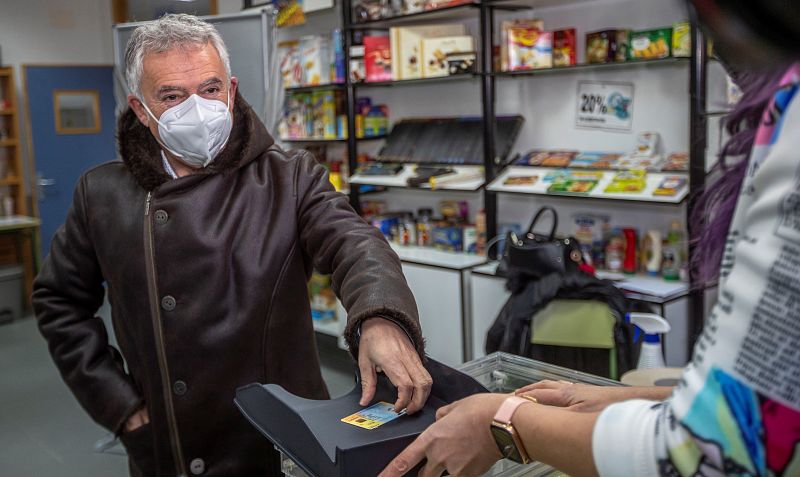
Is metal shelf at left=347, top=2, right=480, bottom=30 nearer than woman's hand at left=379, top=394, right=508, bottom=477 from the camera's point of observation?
No

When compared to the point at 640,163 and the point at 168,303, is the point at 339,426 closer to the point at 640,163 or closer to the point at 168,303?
the point at 168,303

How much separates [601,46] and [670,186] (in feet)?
2.57

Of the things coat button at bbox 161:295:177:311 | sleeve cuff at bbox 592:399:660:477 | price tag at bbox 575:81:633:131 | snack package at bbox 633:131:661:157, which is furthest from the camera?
price tag at bbox 575:81:633:131

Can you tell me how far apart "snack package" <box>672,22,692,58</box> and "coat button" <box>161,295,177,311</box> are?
2.55m

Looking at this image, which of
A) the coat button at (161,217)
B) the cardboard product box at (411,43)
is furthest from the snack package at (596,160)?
the coat button at (161,217)

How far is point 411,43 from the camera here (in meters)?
4.43

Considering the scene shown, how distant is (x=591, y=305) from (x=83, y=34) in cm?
710

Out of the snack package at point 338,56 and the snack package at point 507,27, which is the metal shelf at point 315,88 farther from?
the snack package at point 507,27

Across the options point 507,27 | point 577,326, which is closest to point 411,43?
point 507,27

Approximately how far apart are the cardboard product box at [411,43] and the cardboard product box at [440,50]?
48 millimetres

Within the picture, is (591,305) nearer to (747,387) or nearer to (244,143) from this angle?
(244,143)

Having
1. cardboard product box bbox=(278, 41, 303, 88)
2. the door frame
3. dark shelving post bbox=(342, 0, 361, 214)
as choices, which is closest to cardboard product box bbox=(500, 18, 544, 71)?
dark shelving post bbox=(342, 0, 361, 214)

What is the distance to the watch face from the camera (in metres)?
0.89

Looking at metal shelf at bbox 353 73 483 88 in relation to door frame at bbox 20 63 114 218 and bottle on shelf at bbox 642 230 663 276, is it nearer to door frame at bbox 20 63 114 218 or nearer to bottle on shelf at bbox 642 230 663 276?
bottle on shelf at bbox 642 230 663 276
